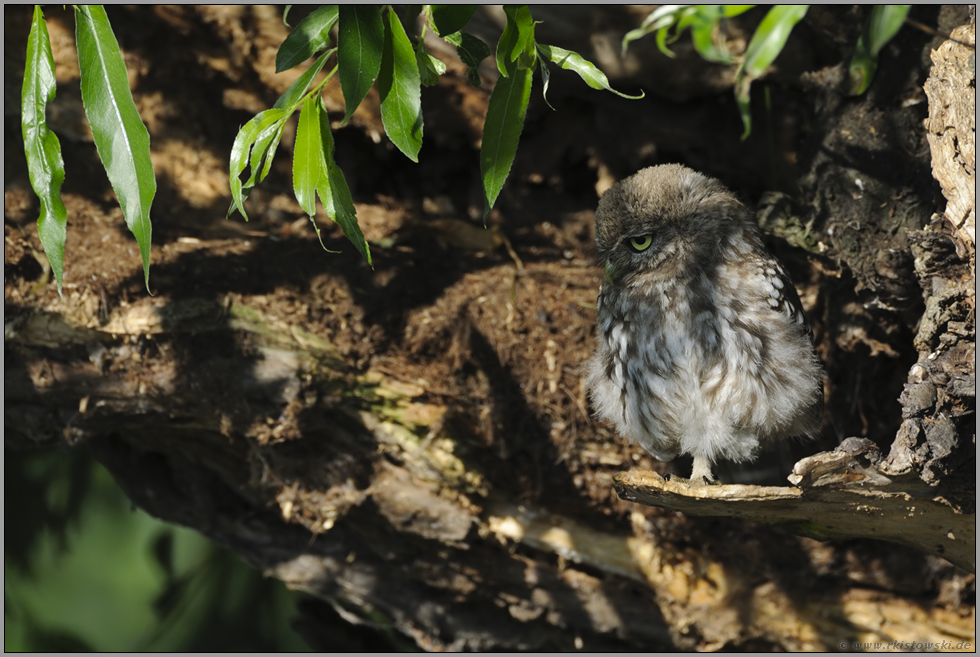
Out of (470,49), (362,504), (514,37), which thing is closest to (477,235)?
(362,504)

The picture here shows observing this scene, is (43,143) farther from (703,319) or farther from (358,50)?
(703,319)

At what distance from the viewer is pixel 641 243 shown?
253cm

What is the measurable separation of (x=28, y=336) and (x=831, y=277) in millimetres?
3540

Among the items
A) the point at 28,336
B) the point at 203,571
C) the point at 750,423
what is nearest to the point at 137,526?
the point at 203,571

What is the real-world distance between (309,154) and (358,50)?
0.28 metres

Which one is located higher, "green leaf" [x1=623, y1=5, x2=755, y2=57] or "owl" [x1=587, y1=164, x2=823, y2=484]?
"green leaf" [x1=623, y1=5, x2=755, y2=57]

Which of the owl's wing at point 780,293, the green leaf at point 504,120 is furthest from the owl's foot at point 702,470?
the green leaf at point 504,120

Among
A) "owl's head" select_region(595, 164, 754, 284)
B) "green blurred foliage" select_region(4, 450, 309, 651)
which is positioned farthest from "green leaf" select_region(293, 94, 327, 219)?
"green blurred foliage" select_region(4, 450, 309, 651)

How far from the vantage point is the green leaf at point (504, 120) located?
1754 mm

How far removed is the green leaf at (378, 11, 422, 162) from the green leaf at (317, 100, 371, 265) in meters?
0.18

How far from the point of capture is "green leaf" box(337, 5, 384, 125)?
1.63 meters

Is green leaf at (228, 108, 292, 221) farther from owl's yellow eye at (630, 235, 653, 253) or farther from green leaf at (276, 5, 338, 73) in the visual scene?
owl's yellow eye at (630, 235, 653, 253)

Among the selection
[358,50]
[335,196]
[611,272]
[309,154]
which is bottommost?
[611,272]

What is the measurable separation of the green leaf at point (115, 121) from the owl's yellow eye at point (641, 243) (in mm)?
1582
